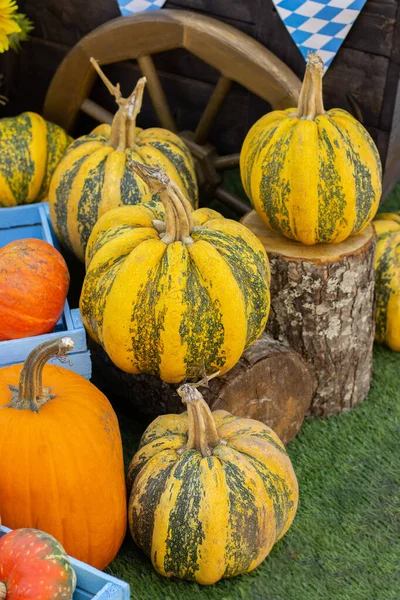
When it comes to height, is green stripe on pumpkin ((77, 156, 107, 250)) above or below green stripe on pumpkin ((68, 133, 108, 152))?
below

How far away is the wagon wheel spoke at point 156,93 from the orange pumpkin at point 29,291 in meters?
1.10

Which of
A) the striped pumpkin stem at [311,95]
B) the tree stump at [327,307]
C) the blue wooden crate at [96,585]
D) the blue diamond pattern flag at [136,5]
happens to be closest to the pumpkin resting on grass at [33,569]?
the blue wooden crate at [96,585]

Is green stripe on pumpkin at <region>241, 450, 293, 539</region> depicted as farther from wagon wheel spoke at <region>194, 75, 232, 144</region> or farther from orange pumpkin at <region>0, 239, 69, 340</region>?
wagon wheel spoke at <region>194, 75, 232, 144</region>

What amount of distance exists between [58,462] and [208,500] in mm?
341

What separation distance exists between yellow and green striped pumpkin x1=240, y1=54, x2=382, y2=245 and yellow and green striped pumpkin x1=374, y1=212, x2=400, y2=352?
0.47m

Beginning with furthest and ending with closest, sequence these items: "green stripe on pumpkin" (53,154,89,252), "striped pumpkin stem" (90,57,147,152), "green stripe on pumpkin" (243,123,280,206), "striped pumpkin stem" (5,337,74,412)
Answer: "green stripe on pumpkin" (53,154,89,252) → "striped pumpkin stem" (90,57,147,152) → "green stripe on pumpkin" (243,123,280,206) → "striped pumpkin stem" (5,337,74,412)

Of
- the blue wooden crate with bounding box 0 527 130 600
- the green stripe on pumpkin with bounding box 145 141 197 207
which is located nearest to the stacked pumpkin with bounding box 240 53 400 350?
the green stripe on pumpkin with bounding box 145 141 197 207

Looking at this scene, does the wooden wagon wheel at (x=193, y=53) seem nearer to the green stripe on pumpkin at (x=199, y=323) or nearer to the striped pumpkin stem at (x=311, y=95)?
the striped pumpkin stem at (x=311, y=95)

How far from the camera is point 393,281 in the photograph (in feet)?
9.00

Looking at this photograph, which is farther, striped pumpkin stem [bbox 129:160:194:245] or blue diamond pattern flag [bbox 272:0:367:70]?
blue diamond pattern flag [bbox 272:0:367:70]

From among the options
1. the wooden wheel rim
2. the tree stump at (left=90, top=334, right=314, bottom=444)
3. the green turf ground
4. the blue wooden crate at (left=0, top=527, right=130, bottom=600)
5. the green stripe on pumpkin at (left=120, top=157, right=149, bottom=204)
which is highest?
the wooden wheel rim

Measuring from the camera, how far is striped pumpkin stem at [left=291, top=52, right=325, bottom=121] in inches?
86.0

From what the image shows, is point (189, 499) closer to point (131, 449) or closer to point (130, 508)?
point (130, 508)

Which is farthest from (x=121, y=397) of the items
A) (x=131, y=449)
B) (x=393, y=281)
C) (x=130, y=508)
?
(x=393, y=281)
